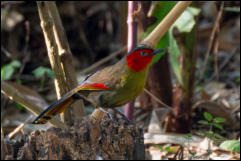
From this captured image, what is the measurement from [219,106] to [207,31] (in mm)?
3358

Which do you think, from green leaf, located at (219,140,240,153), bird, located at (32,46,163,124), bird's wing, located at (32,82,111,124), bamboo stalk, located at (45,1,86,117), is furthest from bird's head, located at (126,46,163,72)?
green leaf, located at (219,140,240,153)

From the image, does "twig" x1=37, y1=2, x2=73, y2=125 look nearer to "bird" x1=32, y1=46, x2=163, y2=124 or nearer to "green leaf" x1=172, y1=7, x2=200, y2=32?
"bird" x1=32, y1=46, x2=163, y2=124

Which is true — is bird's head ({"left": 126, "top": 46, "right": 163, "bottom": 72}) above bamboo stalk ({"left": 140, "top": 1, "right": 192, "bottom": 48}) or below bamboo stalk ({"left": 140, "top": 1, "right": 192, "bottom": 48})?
below

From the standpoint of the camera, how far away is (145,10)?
155 inches

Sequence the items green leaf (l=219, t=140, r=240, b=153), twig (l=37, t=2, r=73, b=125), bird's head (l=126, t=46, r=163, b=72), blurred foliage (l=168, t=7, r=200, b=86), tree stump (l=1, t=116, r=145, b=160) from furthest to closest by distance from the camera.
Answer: blurred foliage (l=168, t=7, r=200, b=86) < green leaf (l=219, t=140, r=240, b=153) < bird's head (l=126, t=46, r=163, b=72) < twig (l=37, t=2, r=73, b=125) < tree stump (l=1, t=116, r=145, b=160)

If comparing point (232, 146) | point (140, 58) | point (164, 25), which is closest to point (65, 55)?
point (140, 58)

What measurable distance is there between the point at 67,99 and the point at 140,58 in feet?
2.03

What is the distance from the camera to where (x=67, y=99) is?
8.63 feet

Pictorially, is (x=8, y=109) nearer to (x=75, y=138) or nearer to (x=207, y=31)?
(x=75, y=138)

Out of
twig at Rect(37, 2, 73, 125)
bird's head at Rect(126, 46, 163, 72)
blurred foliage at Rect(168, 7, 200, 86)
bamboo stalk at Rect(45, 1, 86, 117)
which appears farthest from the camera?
blurred foliage at Rect(168, 7, 200, 86)

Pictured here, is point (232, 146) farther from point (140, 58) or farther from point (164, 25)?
point (164, 25)

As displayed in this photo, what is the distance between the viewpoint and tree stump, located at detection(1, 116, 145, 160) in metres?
1.83

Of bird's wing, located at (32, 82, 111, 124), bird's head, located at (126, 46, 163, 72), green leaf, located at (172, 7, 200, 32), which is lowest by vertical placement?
bird's wing, located at (32, 82, 111, 124)

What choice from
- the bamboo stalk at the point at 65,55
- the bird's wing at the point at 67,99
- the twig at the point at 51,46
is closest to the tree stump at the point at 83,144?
the bird's wing at the point at 67,99
